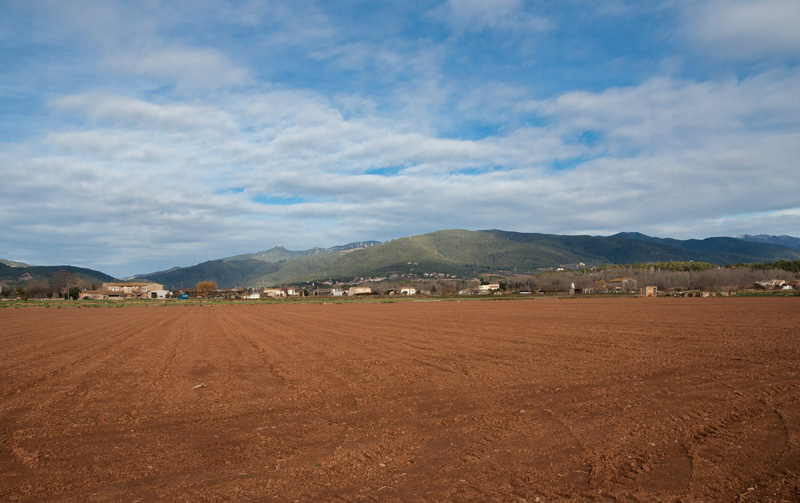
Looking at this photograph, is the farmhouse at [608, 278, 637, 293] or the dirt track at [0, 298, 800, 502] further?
the farmhouse at [608, 278, 637, 293]

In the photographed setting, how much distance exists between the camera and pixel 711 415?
801cm

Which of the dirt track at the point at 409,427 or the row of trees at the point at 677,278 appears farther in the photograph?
the row of trees at the point at 677,278

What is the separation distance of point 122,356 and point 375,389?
11114 millimetres

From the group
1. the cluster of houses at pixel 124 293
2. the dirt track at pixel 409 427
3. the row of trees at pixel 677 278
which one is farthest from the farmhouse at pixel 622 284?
the dirt track at pixel 409 427

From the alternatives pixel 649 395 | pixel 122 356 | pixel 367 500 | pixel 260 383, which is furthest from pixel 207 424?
pixel 122 356

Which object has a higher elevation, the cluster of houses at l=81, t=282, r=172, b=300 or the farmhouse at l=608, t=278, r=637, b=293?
the cluster of houses at l=81, t=282, r=172, b=300

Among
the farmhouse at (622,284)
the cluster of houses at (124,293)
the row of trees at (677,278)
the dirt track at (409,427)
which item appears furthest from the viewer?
the cluster of houses at (124,293)

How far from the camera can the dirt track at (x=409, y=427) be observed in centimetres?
541

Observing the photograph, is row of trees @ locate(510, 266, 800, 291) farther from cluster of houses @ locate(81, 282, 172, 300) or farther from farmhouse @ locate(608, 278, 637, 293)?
cluster of houses @ locate(81, 282, 172, 300)

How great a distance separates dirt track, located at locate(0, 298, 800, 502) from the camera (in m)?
5.41

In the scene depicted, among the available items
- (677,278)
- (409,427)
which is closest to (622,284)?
(677,278)

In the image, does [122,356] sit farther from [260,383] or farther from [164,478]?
[164,478]

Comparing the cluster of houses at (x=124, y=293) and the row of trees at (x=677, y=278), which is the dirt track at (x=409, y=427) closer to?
the row of trees at (x=677, y=278)

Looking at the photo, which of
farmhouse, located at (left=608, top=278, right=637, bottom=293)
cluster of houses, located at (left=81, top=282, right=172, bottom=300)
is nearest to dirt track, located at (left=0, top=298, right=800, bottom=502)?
farmhouse, located at (left=608, top=278, right=637, bottom=293)
